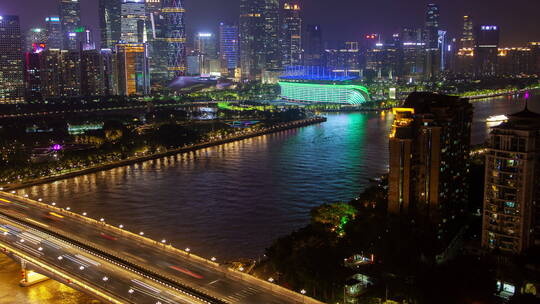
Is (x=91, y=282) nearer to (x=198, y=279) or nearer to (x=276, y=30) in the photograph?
(x=198, y=279)

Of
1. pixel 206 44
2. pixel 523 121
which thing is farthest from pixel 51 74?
pixel 523 121

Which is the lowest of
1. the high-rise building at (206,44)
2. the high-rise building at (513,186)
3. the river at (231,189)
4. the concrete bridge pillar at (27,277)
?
the concrete bridge pillar at (27,277)

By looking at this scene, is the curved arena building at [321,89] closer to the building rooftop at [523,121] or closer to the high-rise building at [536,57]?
the high-rise building at [536,57]

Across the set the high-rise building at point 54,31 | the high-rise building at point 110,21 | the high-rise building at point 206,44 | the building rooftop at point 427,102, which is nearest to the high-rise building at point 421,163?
the building rooftop at point 427,102

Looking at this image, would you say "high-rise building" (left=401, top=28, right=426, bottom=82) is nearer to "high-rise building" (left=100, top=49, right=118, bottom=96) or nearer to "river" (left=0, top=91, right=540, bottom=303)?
"high-rise building" (left=100, top=49, right=118, bottom=96)

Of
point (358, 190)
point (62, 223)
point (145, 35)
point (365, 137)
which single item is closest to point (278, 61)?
point (145, 35)

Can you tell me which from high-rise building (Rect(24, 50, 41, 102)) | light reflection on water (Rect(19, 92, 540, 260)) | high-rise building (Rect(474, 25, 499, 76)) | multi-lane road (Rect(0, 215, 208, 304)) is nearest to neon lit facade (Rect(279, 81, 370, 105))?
light reflection on water (Rect(19, 92, 540, 260))
